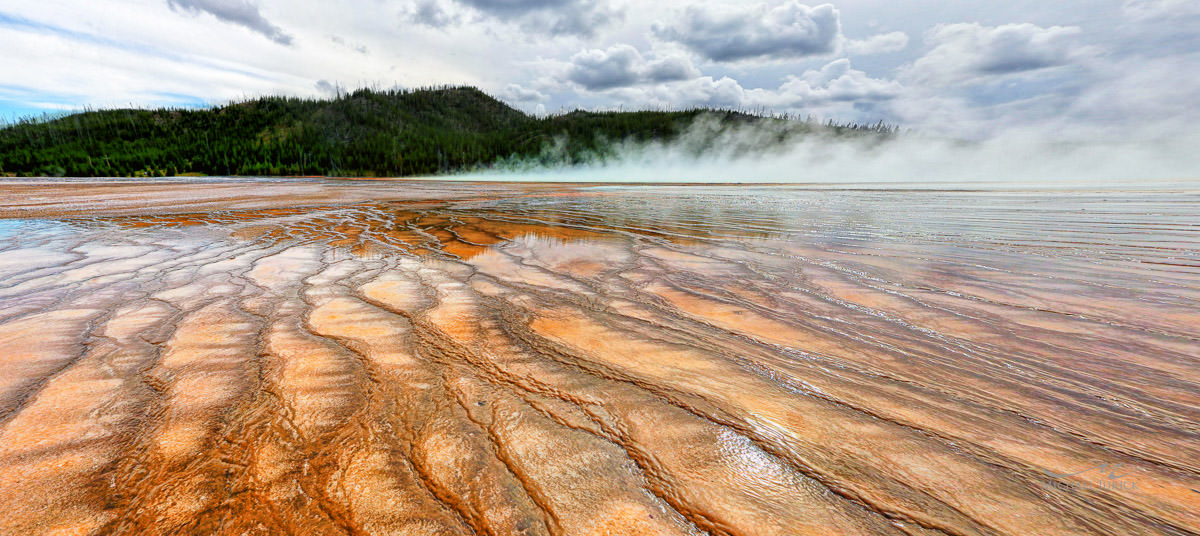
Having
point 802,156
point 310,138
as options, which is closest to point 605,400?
point 802,156

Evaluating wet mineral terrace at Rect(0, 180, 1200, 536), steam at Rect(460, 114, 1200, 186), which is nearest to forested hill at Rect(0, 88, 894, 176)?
steam at Rect(460, 114, 1200, 186)

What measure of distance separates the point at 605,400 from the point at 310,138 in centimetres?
11154

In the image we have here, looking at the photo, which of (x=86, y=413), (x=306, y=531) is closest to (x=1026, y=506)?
(x=306, y=531)

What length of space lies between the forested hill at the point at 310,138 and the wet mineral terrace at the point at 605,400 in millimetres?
74042

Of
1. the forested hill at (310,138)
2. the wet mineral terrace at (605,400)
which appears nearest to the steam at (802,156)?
the forested hill at (310,138)

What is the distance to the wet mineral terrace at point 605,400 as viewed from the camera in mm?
1088

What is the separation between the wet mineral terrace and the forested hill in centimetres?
7404

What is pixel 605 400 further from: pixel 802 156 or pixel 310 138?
pixel 310 138

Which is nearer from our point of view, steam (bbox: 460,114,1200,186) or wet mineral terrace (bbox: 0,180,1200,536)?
wet mineral terrace (bbox: 0,180,1200,536)

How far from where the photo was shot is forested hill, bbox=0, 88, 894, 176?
7231cm

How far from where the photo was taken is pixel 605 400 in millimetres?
1626

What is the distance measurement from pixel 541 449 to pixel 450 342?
1.01 m

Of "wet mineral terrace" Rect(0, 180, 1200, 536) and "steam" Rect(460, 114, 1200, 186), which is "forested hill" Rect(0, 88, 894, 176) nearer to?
"steam" Rect(460, 114, 1200, 186)

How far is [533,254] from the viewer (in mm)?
4492
